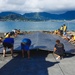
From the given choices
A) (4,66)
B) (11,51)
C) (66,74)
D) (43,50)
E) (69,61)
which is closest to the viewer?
(66,74)

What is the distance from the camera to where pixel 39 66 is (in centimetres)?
1215

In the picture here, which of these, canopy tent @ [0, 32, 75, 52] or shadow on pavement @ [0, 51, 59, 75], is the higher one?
canopy tent @ [0, 32, 75, 52]

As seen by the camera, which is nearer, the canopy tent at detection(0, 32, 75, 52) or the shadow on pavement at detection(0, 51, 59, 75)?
the shadow on pavement at detection(0, 51, 59, 75)

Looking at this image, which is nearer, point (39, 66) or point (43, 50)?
point (39, 66)

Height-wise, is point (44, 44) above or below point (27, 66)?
above

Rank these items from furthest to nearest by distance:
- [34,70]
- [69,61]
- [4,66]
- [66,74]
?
[69,61]
[4,66]
[34,70]
[66,74]

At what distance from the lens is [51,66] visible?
39.2 ft

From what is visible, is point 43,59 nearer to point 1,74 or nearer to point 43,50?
point 43,50

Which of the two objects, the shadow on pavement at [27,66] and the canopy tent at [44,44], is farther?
the canopy tent at [44,44]

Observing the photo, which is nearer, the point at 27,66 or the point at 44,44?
the point at 27,66

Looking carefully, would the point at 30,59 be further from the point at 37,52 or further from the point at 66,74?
the point at 66,74

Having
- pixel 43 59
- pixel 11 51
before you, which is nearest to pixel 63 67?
pixel 43 59

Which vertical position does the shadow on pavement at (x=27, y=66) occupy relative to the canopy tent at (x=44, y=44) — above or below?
below

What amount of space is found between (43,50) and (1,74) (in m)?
5.26
